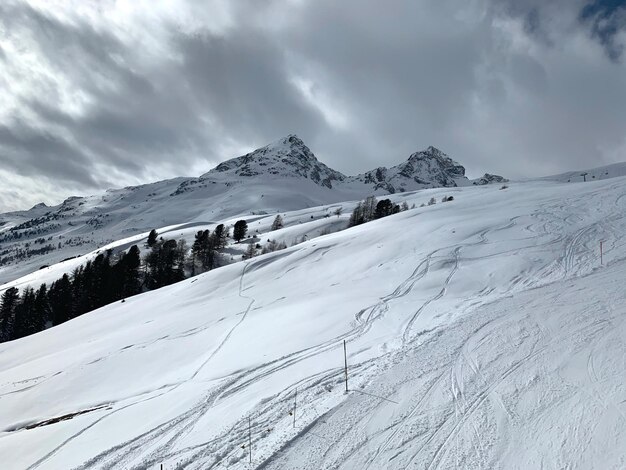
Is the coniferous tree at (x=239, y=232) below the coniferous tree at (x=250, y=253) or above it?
above

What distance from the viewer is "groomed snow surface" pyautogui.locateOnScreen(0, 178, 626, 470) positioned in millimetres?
8594

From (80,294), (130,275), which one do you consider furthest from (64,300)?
(130,275)

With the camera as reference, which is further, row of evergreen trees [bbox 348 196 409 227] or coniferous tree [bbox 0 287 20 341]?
row of evergreen trees [bbox 348 196 409 227]

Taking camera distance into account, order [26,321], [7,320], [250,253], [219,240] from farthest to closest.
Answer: [219,240] < [250,253] < [7,320] < [26,321]

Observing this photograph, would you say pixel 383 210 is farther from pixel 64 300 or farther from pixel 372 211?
pixel 64 300

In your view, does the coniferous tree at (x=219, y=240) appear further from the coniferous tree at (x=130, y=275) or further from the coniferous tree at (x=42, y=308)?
the coniferous tree at (x=42, y=308)

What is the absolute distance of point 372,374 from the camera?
1223 centimetres

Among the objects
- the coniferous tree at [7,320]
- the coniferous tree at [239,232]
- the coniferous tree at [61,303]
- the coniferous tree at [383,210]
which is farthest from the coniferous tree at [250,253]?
the coniferous tree at [7,320]

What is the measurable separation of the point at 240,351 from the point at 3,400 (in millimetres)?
15017

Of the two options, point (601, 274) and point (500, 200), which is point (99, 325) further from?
point (500, 200)

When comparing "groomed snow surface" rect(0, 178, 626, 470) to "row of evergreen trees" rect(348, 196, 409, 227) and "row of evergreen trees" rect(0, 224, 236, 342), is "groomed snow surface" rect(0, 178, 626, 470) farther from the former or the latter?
"row of evergreen trees" rect(348, 196, 409, 227)

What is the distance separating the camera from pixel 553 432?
27.0ft

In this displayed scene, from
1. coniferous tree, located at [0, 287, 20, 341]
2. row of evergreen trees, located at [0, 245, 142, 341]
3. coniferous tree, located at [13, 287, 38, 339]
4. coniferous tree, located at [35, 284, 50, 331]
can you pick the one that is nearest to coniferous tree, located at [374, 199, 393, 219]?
row of evergreen trees, located at [0, 245, 142, 341]

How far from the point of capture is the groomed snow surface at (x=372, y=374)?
859 centimetres
